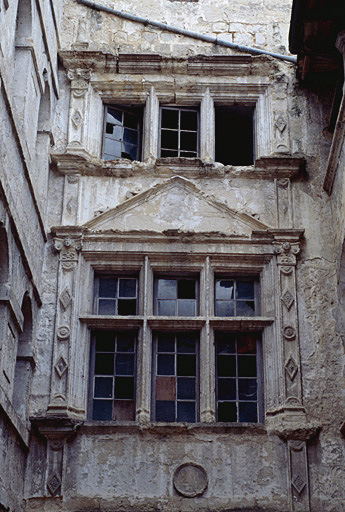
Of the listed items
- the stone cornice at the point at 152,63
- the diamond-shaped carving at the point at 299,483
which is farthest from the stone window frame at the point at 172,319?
the stone cornice at the point at 152,63

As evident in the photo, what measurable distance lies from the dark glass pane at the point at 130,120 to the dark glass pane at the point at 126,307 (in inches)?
84.0

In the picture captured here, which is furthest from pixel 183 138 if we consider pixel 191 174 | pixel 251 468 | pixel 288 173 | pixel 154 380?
pixel 251 468

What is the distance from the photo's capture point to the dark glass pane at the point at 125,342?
9234 millimetres

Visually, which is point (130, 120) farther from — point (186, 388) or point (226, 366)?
point (186, 388)

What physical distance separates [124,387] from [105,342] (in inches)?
19.7

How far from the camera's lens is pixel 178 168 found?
32.7 ft

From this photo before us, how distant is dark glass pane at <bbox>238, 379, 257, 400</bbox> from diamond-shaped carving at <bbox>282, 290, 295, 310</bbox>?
2.59 feet

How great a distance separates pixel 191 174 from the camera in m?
9.98

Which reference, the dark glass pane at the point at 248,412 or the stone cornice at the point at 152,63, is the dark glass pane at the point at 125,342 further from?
the stone cornice at the point at 152,63

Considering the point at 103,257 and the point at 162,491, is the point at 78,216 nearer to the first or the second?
the point at 103,257

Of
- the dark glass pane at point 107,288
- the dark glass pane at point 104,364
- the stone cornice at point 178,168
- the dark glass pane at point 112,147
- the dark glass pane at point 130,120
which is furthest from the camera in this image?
the dark glass pane at point 130,120

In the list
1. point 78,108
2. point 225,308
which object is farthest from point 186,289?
point 78,108

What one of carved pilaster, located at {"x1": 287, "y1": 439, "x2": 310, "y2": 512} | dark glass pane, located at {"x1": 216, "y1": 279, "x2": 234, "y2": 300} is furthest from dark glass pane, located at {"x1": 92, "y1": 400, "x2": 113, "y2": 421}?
carved pilaster, located at {"x1": 287, "y1": 439, "x2": 310, "y2": 512}

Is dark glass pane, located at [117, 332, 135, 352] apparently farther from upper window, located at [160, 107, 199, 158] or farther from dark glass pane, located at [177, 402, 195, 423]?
upper window, located at [160, 107, 199, 158]
